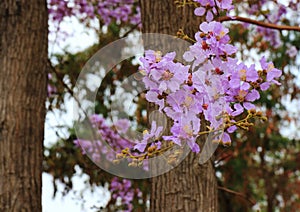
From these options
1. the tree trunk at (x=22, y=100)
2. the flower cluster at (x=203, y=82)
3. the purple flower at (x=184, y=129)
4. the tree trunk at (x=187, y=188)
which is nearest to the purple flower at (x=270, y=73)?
the flower cluster at (x=203, y=82)

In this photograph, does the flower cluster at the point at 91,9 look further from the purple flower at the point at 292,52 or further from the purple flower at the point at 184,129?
the purple flower at the point at 184,129

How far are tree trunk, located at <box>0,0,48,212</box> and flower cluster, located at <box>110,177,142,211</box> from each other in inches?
72.5

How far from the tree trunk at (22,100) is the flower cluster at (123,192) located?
1.84 m

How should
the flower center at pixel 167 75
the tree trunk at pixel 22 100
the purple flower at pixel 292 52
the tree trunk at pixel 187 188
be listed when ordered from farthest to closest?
the purple flower at pixel 292 52 → the tree trunk at pixel 22 100 → the tree trunk at pixel 187 188 → the flower center at pixel 167 75

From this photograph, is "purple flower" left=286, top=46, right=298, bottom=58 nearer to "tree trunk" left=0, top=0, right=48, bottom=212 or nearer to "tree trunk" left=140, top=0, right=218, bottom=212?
"tree trunk" left=0, top=0, right=48, bottom=212

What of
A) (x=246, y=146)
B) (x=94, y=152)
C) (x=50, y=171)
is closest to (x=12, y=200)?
(x=50, y=171)

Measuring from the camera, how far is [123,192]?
4.65 m

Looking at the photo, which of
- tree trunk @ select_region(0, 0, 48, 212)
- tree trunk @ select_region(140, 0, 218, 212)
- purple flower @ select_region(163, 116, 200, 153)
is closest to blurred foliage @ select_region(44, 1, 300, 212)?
tree trunk @ select_region(0, 0, 48, 212)

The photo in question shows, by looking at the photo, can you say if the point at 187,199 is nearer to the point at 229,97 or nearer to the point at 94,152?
the point at 229,97

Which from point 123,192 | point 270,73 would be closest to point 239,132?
point 123,192

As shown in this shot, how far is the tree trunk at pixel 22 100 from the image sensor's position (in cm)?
271

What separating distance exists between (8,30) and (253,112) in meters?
1.82

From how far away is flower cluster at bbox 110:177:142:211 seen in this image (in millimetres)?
4609

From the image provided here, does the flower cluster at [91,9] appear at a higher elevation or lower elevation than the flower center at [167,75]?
higher
